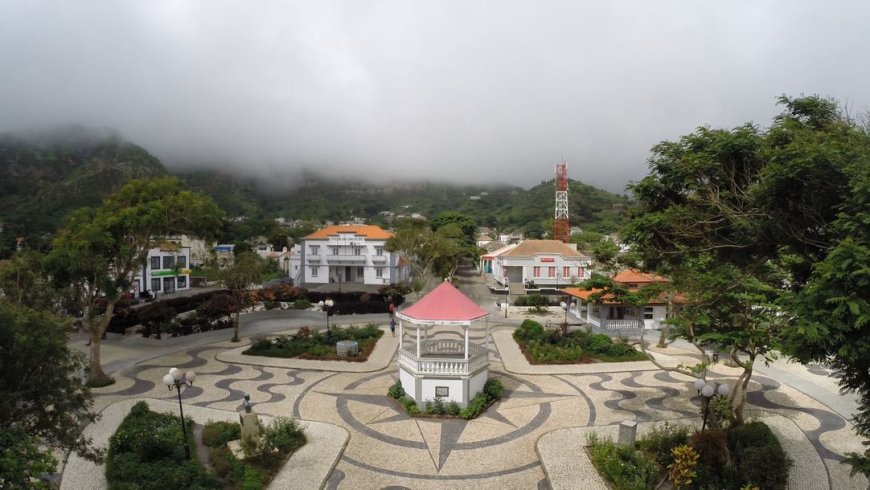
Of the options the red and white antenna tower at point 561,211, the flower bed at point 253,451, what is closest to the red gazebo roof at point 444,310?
the flower bed at point 253,451

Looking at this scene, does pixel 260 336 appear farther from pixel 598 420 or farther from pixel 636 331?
→ pixel 636 331

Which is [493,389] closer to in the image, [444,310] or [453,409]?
[453,409]

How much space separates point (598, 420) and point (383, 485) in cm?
829

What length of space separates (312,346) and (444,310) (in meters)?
10.4

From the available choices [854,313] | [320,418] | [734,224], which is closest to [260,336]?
[320,418]

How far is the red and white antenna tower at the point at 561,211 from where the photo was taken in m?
70.6

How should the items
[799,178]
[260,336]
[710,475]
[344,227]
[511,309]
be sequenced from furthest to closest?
1. [344,227]
2. [511,309]
3. [260,336]
4. [710,475]
5. [799,178]

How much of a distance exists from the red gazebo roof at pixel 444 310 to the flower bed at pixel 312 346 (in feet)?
22.7

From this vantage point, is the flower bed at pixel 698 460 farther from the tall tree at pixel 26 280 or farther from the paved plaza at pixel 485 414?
the tall tree at pixel 26 280

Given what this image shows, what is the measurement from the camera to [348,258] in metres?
57.1

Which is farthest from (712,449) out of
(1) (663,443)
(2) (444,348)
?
(2) (444,348)

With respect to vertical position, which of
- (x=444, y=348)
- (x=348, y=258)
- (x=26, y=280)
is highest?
(x=348, y=258)

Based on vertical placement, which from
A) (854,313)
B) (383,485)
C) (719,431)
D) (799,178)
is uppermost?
(799,178)

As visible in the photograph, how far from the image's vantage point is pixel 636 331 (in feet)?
101
